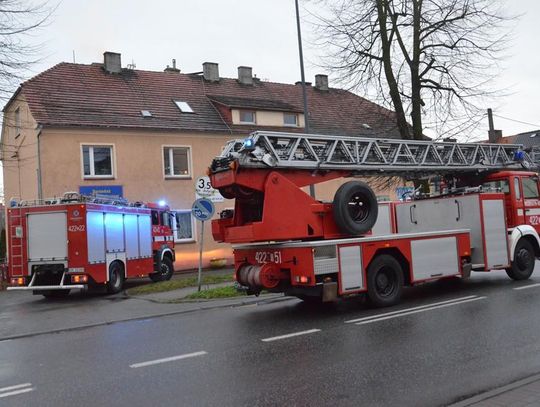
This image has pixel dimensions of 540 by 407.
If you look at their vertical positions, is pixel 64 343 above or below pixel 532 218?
below

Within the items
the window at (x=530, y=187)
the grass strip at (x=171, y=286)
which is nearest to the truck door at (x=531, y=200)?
the window at (x=530, y=187)

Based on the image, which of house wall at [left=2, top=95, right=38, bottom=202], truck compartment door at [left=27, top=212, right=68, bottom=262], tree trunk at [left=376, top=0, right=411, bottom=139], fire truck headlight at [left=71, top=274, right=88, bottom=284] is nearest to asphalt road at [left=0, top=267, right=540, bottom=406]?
fire truck headlight at [left=71, top=274, right=88, bottom=284]

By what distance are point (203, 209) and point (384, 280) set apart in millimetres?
5316

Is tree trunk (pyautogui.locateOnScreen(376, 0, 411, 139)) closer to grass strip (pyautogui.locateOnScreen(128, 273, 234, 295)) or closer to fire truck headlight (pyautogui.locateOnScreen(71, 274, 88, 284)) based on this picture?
grass strip (pyautogui.locateOnScreen(128, 273, 234, 295))

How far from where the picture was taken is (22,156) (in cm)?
2480

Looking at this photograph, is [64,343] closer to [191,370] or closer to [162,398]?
[191,370]

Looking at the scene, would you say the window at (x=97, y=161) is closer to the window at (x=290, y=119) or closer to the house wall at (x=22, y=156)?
the house wall at (x=22, y=156)

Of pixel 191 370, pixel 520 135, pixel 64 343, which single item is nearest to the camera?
pixel 191 370

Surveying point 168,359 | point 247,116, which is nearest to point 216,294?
point 168,359

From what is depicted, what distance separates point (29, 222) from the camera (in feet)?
52.7

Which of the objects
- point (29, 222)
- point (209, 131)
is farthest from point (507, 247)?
point (209, 131)

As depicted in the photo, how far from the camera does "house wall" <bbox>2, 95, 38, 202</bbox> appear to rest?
2270cm

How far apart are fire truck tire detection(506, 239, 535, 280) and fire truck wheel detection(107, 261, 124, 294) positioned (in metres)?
10.6

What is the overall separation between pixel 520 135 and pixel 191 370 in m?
61.2
